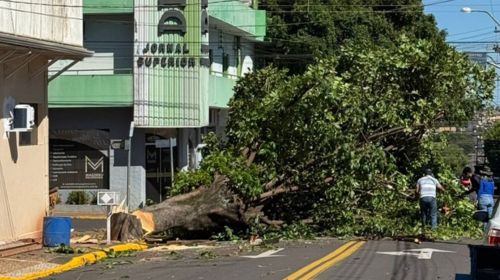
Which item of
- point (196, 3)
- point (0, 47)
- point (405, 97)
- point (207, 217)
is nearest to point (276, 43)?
point (196, 3)

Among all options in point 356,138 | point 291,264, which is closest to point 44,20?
point 356,138

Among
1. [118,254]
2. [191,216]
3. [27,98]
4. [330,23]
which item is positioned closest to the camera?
[118,254]

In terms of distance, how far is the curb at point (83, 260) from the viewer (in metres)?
13.5

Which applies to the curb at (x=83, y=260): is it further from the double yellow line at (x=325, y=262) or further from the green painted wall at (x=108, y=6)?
the green painted wall at (x=108, y=6)

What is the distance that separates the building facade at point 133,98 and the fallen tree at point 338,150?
323 inches

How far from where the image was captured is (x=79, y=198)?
30.4 metres

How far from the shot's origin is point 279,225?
19531mm

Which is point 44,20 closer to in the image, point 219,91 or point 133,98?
point 133,98

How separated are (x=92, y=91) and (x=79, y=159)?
3168 millimetres

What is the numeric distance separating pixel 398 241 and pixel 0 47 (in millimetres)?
9664

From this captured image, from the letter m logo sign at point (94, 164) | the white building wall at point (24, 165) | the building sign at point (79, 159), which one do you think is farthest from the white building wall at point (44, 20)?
the letter m logo sign at point (94, 164)

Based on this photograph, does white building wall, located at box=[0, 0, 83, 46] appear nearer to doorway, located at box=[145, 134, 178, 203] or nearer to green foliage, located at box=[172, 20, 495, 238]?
green foliage, located at box=[172, 20, 495, 238]

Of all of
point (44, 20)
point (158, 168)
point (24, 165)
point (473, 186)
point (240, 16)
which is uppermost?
point (240, 16)

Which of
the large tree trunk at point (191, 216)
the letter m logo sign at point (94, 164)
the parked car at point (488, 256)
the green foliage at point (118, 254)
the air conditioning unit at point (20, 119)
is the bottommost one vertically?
the green foliage at point (118, 254)
